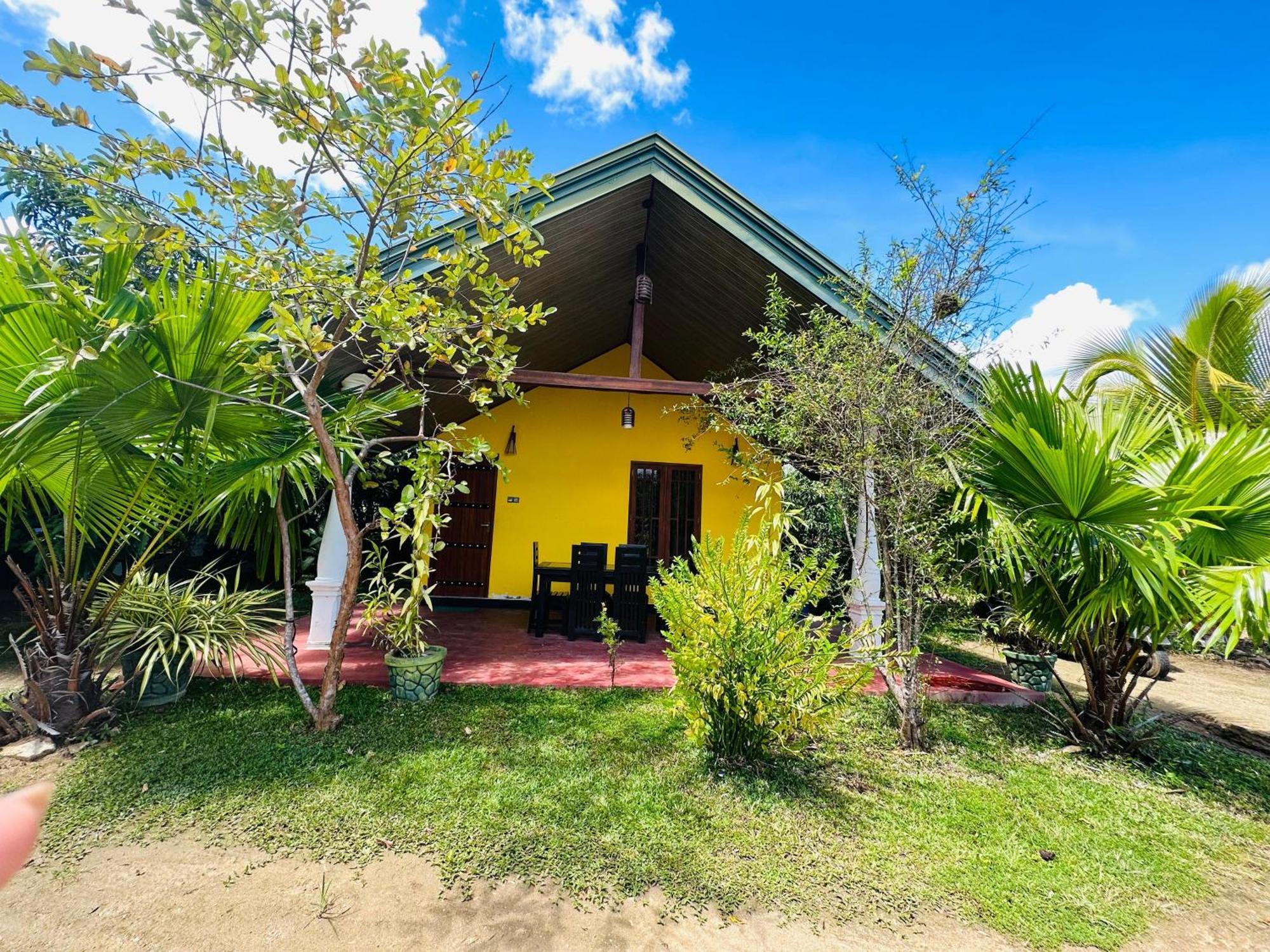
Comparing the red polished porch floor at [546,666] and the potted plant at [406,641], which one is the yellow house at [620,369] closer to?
the red polished porch floor at [546,666]

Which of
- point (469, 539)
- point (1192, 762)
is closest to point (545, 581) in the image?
point (469, 539)

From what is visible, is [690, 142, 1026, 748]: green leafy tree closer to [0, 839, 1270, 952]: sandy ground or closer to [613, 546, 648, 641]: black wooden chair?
[0, 839, 1270, 952]: sandy ground

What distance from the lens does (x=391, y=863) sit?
2.28 metres

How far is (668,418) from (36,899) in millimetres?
7603

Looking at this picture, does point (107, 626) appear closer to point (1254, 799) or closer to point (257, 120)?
point (257, 120)

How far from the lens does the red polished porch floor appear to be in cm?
460

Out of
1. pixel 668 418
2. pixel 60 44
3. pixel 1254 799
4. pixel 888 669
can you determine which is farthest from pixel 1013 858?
pixel 668 418

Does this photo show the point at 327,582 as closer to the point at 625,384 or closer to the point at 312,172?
the point at 625,384

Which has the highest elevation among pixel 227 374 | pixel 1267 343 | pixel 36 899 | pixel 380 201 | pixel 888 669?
pixel 1267 343

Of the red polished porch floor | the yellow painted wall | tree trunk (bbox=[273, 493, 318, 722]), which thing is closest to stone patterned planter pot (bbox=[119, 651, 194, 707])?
the red polished porch floor

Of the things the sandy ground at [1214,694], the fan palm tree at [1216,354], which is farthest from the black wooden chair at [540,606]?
the fan palm tree at [1216,354]

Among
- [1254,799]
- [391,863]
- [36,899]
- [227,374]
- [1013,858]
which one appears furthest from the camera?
[1254,799]

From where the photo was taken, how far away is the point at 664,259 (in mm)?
6336

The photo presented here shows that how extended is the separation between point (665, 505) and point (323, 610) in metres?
4.95
